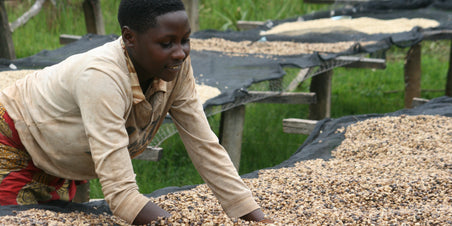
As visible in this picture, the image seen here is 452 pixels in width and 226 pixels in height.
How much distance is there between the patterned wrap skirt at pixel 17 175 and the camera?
1.99 meters

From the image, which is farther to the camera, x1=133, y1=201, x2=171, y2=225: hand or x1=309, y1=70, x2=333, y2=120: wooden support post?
x1=309, y1=70, x2=333, y2=120: wooden support post

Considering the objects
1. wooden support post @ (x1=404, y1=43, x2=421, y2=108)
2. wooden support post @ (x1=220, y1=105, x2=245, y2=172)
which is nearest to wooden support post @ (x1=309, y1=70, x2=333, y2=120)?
wooden support post @ (x1=404, y1=43, x2=421, y2=108)

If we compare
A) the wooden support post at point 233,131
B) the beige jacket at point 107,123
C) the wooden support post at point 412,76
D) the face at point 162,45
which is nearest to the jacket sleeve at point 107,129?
the beige jacket at point 107,123

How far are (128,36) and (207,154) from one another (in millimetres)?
532

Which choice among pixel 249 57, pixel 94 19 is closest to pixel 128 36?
pixel 249 57

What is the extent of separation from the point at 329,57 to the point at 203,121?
2.94 m

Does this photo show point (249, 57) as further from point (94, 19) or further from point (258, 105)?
point (94, 19)

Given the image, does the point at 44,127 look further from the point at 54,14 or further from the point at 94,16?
the point at 54,14

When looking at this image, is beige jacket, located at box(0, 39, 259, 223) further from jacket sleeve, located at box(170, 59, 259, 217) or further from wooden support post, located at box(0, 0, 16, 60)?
wooden support post, located at box(0, 0, 16, 60)

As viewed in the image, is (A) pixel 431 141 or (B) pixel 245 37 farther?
(B) pixel 245 37

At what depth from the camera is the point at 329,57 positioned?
15.8 feet

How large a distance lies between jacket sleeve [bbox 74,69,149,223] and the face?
121mm

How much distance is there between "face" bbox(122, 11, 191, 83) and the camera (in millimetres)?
1679

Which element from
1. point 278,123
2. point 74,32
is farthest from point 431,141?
point 74,32
